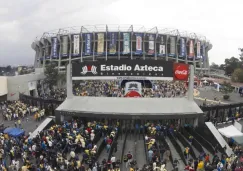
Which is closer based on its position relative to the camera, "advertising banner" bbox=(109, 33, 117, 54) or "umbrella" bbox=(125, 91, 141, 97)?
"umbrella" bbox=(125, 91, 141, 97)

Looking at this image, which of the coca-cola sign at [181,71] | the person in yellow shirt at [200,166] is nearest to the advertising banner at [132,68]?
the coca-cola sign at [181,71]

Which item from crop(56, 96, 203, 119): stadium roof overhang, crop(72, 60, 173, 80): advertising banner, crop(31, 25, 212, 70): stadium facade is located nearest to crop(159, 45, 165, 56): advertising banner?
crop(31, 25, 212, 70): stadium facade

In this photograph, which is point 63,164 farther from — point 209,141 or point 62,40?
point 62,40

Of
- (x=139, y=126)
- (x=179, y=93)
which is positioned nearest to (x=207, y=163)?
(x=139, y=126)

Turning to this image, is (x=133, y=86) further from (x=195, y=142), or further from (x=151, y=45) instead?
(x=151, y=45)

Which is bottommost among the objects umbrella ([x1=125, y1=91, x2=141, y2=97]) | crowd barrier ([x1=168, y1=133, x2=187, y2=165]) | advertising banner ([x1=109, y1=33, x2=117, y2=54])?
crowd barrier ([x1=168, y1=133, x2=187, y2=165])

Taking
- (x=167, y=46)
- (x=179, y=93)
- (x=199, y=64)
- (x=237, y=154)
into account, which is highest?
(x=167, y=46)

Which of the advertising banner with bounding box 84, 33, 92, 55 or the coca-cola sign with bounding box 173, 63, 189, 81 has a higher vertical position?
the advertising banner with bounding box 84, 33, 92, 55

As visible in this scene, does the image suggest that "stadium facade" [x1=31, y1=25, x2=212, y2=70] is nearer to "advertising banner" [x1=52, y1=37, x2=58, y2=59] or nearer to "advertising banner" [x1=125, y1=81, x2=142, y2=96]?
"advertising banner" [x1=52, y1=37, x2=58, y2=59]

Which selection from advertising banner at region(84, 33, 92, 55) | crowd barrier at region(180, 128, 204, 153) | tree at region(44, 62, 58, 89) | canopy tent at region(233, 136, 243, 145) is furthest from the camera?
advertising banner at region(84, 33, 92, 55)
